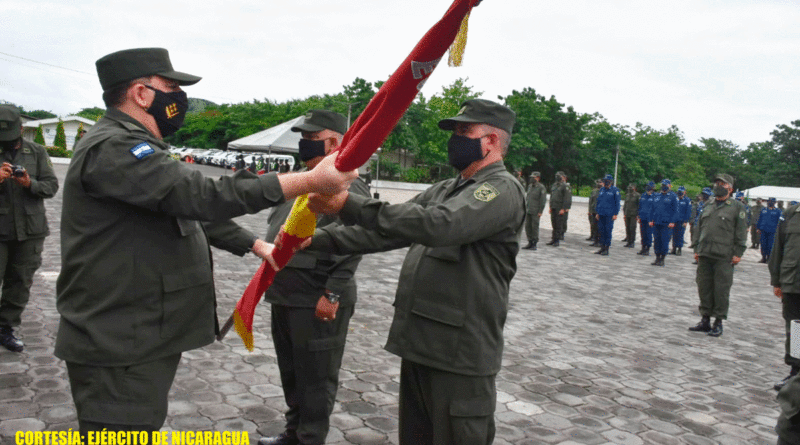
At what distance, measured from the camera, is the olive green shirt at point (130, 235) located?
2543mm

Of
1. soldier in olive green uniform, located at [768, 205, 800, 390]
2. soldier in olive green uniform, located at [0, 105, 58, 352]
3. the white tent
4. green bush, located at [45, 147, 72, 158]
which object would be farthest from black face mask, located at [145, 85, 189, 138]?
green bush, located at [45, 147, 72, 158]

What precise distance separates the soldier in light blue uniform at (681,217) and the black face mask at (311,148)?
50.9 ft

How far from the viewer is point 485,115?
3438mm

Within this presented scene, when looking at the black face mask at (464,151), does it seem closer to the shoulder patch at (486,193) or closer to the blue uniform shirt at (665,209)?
the shoulder patch at (486,193)

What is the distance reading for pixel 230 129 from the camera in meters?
84.6

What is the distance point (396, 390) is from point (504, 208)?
3.00 meters

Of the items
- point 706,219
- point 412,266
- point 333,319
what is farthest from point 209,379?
point 706,219

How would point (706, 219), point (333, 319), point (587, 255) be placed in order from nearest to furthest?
1. point (333, 319)
2. point (706, 219)
3. point (587, 255)

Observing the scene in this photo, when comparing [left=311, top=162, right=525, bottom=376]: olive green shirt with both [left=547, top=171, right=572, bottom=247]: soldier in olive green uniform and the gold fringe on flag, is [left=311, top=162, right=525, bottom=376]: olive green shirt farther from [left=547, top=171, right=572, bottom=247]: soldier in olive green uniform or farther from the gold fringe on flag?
[left=547, top=171, right=572, bottom=247]: soldier in olive green uniform

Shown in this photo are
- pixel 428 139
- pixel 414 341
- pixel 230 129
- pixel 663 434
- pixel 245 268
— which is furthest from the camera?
pixel 230 129

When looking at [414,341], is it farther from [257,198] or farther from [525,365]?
[525,365]

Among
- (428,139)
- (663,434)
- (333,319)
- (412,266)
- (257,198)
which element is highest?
(428,139)

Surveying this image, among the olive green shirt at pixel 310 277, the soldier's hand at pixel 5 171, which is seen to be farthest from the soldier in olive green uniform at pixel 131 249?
the soldier's hand at pixel 5 171

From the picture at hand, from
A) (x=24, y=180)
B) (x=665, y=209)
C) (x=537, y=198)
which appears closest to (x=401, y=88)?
(x=24, y=180)
